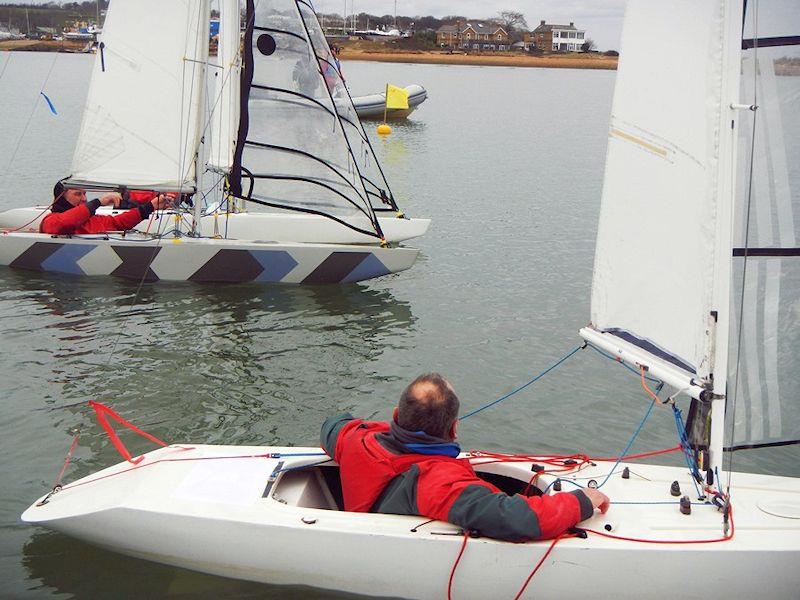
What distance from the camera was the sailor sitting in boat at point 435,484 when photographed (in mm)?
4555

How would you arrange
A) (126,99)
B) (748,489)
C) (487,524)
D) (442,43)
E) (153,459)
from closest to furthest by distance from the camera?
(487,524)
(748,489)
(153,459)
(126,99)
(442,43)

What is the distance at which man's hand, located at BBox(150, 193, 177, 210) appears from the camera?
1244cm

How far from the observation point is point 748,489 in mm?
5180

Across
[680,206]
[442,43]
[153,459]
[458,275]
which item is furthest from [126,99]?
[442,43]

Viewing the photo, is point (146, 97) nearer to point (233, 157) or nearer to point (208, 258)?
point (233, 157)

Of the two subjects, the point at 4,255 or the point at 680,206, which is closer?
the point at 680,206

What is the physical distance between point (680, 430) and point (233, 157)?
7628 mm

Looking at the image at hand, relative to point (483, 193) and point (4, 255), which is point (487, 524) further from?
point (483, 193)

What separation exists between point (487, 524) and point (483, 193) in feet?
53.8

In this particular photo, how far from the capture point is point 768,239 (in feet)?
16.1

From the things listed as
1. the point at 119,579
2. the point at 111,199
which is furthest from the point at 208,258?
the point at 119,579

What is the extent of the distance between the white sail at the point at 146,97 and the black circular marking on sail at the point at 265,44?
1.21 metres

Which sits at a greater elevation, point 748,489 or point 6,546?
point 748,489

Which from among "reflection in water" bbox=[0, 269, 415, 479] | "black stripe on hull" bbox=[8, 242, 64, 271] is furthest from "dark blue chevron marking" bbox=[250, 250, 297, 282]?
"black stripe on hull" bbox=[8, 242, 64, 271]
